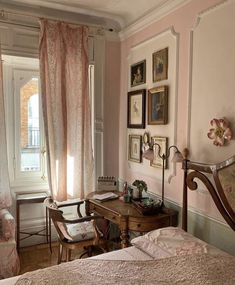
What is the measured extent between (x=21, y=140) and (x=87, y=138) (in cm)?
88

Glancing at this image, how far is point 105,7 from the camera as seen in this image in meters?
3.11

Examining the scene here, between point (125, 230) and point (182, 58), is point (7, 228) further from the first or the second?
point (182, 58)

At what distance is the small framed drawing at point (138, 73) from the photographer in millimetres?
3144

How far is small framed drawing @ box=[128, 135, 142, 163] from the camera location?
10.6 feet

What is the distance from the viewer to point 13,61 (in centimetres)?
342

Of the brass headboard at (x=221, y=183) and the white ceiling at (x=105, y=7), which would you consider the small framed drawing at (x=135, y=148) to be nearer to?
the brass headboard at (x=221, y=183)

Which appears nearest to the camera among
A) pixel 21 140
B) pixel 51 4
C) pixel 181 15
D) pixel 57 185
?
pixel 181 15

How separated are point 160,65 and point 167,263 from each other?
1912mm

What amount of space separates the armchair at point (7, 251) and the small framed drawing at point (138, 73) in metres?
2.02

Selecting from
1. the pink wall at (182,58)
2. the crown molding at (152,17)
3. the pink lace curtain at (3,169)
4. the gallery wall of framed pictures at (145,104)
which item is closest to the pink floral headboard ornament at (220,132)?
the pink wall at (182,58)

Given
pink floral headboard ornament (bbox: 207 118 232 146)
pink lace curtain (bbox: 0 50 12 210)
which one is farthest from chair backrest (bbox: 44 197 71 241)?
pink floral headboard ornament (bbox: 207 118 232 146)

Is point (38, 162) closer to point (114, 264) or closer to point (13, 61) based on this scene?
point (13, 61)

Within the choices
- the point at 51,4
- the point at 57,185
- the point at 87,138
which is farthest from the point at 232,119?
the point at 51,4

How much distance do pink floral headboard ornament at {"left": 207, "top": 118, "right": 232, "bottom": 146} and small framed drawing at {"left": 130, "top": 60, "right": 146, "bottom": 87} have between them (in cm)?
121
